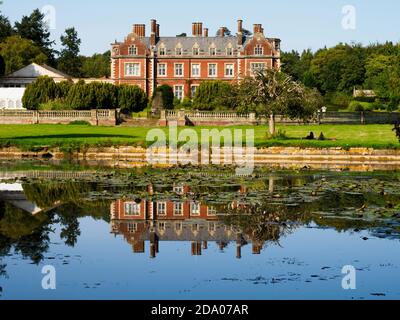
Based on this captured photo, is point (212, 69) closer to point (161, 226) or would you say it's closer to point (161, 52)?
point (161, 52)

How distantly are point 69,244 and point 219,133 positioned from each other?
28.1m

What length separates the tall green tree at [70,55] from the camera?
93250 millimetres

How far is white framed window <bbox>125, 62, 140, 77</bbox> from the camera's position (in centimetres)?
6644

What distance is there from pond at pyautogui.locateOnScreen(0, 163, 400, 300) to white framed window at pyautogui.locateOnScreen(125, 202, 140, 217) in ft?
0.06

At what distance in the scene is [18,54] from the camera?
79.6 m

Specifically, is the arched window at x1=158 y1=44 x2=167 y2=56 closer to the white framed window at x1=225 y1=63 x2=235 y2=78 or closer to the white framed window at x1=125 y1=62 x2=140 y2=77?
the white framed window at x1=125 y1=62 x2=140 y2=77

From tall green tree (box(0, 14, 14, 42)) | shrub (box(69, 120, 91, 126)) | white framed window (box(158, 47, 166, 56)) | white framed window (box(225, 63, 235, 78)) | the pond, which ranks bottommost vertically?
the pond

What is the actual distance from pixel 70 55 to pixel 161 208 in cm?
8095

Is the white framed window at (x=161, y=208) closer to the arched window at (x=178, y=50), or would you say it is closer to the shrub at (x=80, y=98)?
the shrub at (x=80, y=98)

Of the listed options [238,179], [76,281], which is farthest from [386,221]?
[238,179]

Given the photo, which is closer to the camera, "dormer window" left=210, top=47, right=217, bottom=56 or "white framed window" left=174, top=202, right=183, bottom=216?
"white framed window" left=174, top=202, right=183, bottom=216

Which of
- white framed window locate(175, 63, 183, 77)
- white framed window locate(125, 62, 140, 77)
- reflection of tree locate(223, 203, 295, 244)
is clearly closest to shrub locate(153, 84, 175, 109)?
white framed window locate(125, 62, 140, 77)

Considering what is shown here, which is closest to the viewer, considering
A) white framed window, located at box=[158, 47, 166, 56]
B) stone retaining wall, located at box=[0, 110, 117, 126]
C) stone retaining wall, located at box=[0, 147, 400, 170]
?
stone retaining wall, located at box=[0, 147, 400, 170]

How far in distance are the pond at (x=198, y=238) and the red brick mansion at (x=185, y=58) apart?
45.8 m
